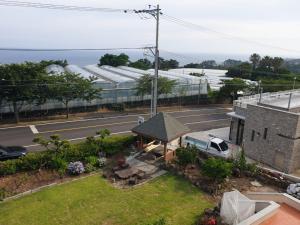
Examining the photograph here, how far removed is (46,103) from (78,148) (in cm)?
1860

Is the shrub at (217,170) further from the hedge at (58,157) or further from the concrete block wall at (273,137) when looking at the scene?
the hedge at (58,157)

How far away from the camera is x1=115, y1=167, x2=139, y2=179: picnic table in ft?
78.2

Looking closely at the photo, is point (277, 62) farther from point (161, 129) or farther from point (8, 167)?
point (8, 167)

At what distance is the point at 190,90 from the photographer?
5650 cm

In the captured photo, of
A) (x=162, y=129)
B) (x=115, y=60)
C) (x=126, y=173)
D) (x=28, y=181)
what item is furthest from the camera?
(x=115, y=60)

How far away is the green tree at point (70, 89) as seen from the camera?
3984 cm

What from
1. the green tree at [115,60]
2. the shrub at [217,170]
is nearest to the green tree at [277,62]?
the green tree at [115,60]

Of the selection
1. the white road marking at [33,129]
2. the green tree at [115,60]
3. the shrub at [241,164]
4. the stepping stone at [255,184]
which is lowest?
the white road marking at [33,129]

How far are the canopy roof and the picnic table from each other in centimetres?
322

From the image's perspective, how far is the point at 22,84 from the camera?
36375 mm

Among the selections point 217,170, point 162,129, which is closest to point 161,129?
point 162,129

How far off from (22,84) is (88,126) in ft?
28.8

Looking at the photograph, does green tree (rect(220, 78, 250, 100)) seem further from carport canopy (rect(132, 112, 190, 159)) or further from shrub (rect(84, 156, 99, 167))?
shrub (rect(84, 156, 99, 167))

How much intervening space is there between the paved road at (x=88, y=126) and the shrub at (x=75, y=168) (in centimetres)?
773
